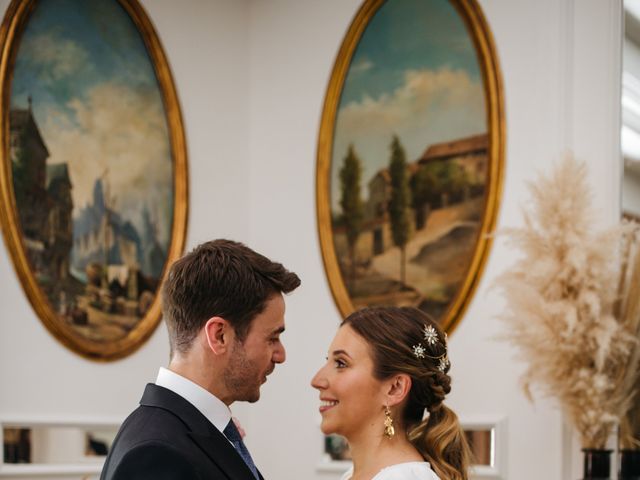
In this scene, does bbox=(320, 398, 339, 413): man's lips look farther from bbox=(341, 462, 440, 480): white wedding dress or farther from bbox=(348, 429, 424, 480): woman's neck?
bbox=(341, 462, 440, 480): white wedding dress

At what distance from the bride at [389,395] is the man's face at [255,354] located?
3.02 feet

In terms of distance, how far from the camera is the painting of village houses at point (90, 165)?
224 inches

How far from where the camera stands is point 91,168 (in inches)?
238

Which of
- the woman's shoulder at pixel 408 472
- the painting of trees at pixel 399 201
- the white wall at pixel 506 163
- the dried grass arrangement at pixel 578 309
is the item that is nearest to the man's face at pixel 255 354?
the woman's shoulder at pixel 408 472

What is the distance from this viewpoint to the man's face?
2732 mm

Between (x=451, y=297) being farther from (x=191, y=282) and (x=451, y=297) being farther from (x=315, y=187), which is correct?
(x=191, y=282)

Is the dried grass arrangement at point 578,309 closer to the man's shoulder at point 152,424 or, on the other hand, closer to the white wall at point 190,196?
the white wall at point 190,196

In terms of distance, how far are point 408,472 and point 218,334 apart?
1.11 meters

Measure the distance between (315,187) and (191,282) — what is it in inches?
166

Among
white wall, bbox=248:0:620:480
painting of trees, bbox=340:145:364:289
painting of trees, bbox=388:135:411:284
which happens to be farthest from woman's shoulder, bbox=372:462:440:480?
painting of trees, bbox=340:145:364:289

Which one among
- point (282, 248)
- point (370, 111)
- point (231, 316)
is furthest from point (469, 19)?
point (231, 316)

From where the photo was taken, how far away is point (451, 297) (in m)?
6.16

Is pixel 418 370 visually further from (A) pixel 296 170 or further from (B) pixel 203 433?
(A) pixel 296 170

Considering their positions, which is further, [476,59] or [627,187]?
[476,59]
